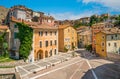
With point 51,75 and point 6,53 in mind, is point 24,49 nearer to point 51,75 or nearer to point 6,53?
point 6,53

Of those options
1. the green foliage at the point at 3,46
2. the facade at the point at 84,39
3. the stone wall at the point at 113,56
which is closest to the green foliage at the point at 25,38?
the green foliage at the point at 3,46

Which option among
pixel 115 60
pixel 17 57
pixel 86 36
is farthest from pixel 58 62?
pixel 86 36

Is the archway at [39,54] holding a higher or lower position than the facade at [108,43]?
lower

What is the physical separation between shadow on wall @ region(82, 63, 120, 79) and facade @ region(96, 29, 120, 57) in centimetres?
870

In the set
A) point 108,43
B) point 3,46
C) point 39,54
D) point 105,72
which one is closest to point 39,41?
point 39,54

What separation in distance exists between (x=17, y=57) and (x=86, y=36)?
Answer: 3502cm

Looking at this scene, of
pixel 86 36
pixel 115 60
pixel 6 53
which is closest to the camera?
pixel 6 53

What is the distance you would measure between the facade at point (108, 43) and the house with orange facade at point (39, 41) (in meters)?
14.4

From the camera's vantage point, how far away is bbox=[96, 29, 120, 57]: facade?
44.6m

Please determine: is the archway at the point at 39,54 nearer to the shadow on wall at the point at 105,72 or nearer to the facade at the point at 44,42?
the facade at the point at 44,42

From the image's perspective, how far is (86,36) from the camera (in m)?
64.2

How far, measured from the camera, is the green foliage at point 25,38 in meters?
37.4

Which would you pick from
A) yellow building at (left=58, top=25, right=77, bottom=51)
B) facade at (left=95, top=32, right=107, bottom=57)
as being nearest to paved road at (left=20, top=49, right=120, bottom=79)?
facade at (left=95, top=32, right=107, bottom=57)

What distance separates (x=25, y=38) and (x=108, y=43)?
24.4 metres
